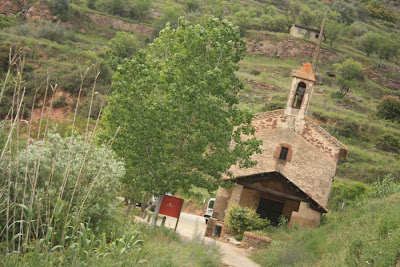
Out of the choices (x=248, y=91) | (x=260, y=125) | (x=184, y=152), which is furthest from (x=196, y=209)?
(x=248, y=91)

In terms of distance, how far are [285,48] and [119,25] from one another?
86.4 ft

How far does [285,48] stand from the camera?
8431 cm

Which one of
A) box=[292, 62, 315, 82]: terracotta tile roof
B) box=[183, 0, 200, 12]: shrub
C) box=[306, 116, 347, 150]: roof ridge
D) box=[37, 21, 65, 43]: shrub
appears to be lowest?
box=[306, 116, 347, 150]: roof ridge

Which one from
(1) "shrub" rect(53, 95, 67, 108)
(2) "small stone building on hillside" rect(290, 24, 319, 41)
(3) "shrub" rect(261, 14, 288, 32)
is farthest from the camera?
Result: (3) "shrub" rect(261, 14, 288, 32)

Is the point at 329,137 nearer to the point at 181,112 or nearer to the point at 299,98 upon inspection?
the point at 299,98

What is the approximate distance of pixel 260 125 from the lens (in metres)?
28.7

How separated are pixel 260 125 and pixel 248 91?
120ft

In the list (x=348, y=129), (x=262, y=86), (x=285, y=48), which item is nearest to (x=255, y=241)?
(x=348, y=129)

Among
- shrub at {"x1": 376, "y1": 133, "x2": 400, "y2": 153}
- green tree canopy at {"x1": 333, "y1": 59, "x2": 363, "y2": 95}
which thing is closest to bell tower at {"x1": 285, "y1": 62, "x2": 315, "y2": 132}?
shrub at {"x1": 376, "y1": 133, "x2": 400, "y2": 153}

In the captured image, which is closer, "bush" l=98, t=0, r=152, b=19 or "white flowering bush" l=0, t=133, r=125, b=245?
"white flowering bush" l=0, t=133, r=125, b=245

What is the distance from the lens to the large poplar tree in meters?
18.0

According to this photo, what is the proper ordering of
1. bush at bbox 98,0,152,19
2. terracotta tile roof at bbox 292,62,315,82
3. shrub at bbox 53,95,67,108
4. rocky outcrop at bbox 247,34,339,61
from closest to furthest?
terracotta tile roof at bbox 292,62,315,82, shrub at bbox 53,95,67,108, rocky outcrop at bbox 247,34,339,61, bush at bbox 98,0,152,19

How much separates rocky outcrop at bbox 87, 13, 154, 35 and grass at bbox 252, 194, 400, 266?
66632 mm

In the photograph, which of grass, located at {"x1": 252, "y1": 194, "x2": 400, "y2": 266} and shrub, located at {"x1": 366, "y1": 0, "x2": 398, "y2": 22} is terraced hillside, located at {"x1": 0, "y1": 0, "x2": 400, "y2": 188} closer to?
shrub, located at {"x1": 366, "y1": 0, "x2": 398, "y2": 22}
